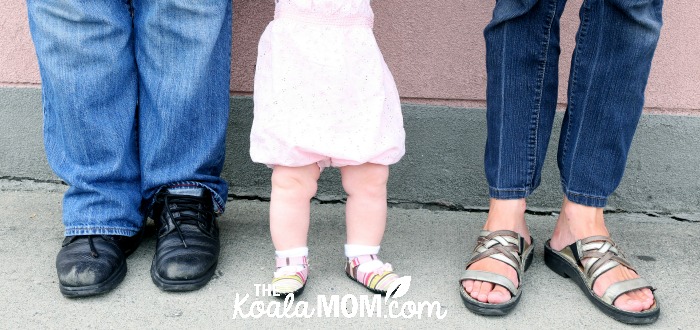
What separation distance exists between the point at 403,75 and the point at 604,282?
972mm

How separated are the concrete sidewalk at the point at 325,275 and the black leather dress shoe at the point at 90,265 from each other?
0.03 metres

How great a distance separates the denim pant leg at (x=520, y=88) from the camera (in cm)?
167

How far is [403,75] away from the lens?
7.48ft

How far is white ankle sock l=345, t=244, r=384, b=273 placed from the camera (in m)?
1.73

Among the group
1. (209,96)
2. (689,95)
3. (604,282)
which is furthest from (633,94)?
(209,96)

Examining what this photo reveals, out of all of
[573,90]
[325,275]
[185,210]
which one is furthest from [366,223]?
[573,90]

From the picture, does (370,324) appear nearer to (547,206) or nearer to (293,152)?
(293,152)

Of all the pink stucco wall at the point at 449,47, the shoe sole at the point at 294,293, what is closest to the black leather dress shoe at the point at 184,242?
the shoe sole at the point at 294,293

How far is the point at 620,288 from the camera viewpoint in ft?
5.26

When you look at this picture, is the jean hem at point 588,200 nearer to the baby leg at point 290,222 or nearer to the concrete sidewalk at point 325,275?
the concrete sidewalk at point 325,275

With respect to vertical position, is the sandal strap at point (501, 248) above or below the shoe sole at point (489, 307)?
above

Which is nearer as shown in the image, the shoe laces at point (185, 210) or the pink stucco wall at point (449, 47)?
the shoe laces at point (185, 210)

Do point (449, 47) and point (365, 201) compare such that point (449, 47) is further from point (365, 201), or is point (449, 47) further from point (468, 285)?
point (468, 285)

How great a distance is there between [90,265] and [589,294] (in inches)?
48.4
